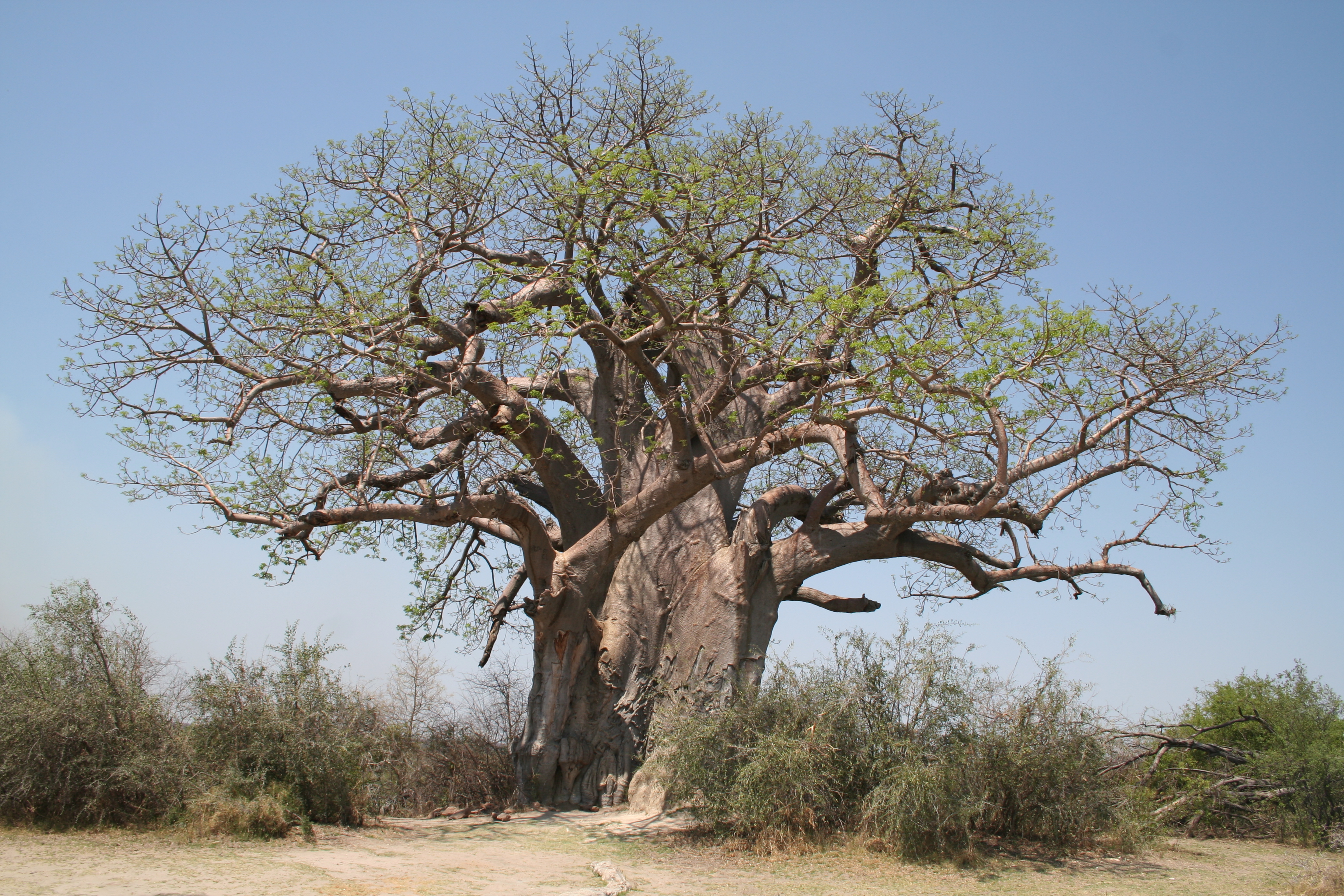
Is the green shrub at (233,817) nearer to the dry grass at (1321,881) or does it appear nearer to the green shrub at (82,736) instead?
the green shrub at (82,736)

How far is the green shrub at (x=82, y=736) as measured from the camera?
7.39m

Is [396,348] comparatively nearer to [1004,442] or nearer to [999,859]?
[1004,442]

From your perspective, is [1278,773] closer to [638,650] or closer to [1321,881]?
[1321,881]

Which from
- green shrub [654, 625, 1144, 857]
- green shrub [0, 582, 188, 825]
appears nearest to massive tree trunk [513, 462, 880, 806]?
green shrub [654, 625, 1144, 857]

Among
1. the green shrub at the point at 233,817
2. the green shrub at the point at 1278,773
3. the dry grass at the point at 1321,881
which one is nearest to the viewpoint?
the dry grass at the point at 1321,881

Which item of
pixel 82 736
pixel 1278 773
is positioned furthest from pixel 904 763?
pixel 82 736

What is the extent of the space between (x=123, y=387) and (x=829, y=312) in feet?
22.6

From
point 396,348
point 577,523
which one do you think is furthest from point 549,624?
point 396,348

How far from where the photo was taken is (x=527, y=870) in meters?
6.69

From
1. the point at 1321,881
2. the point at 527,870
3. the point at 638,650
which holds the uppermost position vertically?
the point at 638,650

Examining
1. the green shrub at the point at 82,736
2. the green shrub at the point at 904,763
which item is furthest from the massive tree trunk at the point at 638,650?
the green shrub at the point at 82,736

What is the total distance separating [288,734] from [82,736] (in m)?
1.57

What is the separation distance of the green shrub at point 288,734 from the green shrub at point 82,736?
31cm

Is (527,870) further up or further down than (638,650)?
further down
